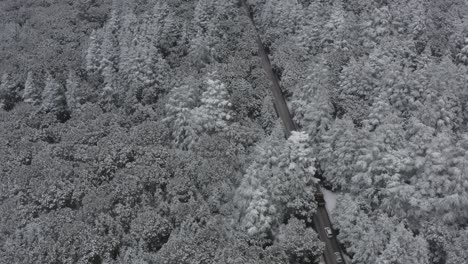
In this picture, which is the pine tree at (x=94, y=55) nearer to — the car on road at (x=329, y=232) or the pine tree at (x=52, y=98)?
the pine tree at (x=52, y=98)

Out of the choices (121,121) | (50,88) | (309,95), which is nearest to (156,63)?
(121,121)

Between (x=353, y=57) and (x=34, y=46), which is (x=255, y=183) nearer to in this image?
(x=353, y=57)

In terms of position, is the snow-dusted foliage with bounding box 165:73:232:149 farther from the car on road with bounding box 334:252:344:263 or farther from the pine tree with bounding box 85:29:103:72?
the car on road with bounding box 334:252:344:263

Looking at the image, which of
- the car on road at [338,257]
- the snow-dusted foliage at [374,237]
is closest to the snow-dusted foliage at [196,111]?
the snow-dusted foliage at [374,237]

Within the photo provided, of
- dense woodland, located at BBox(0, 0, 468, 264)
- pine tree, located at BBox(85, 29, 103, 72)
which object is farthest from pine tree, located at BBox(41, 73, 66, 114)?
pine tree, located at BBox(85, 29, 103, 72)

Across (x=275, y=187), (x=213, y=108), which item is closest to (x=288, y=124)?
(x=213, y=108)

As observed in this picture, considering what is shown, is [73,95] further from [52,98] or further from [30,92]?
[30,92]
